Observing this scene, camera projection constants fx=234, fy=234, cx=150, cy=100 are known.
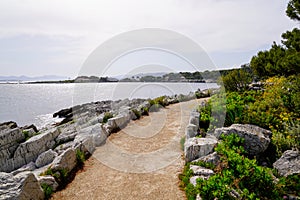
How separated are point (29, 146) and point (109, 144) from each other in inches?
126

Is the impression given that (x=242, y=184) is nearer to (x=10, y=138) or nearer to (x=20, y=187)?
(x=20, y=187)

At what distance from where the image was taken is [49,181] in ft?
16.9

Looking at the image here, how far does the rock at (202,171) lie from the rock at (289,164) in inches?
54.8

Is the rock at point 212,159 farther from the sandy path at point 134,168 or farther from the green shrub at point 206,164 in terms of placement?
the sandy path at point 134,168

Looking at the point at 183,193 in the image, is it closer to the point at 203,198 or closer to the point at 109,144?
the point at 203,198

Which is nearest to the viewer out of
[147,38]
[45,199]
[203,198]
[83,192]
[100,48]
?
[203,198]

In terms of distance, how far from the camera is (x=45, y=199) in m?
4.74

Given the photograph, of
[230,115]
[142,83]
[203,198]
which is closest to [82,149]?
[203,198]

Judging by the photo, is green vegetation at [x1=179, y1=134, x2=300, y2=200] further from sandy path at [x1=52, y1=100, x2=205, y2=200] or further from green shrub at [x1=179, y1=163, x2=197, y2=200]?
sandy path at [x1=52, y1=100, x2=205, y2=200]

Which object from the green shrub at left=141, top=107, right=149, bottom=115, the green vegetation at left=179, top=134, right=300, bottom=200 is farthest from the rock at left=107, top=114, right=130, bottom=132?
the green vegetation at left=179, top=134, right=300, bottom=200

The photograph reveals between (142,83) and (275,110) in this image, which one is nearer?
(275,110)

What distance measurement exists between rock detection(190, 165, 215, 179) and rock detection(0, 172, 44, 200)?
3.23m

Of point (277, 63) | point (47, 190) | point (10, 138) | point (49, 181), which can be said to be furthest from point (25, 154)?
point (277, 63)

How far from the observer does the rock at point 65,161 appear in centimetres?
560
